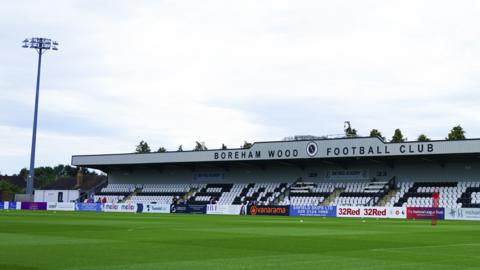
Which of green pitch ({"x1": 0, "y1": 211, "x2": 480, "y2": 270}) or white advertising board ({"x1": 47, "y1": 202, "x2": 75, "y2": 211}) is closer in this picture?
green pitch ({"x1": 0, "y1": 211, "x2": 480, "y2": 270})

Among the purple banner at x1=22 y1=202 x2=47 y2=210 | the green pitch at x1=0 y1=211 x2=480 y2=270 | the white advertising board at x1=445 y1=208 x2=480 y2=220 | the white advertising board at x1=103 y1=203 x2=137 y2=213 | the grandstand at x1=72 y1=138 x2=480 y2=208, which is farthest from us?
the purple banner at x1=22 y1=202 x2=47 y2=210

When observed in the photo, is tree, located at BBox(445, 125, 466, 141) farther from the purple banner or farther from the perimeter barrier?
the purple banner

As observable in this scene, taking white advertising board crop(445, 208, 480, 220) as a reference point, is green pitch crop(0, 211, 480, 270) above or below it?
below

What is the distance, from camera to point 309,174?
3142 inches

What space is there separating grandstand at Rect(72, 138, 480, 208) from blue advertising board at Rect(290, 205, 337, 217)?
6524 millimetres

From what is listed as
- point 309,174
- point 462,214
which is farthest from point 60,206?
point 462,214

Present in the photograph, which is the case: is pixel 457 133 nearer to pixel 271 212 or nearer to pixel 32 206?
pixel 271 212

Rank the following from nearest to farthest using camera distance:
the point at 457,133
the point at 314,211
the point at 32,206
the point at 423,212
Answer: the point at 423,212 < the point at 314,211 < the point at 32,206 < the point at 457,133

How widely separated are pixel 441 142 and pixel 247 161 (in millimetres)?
24596

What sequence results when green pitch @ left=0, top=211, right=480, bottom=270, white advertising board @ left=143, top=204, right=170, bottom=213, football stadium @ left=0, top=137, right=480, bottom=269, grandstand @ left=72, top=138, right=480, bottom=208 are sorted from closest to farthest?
green pitch @ left=0, top=211, right=480, bottom=270 → football stadium @ left=0, top=137, right=480, bottom=269 → grandstand @ left=72, top=138, right=480, bottom=208 → white advertising board @ left=143, top=204, right=170, bottom=213

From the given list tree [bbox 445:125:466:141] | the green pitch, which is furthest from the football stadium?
tree [bbox 445:125:466:141]

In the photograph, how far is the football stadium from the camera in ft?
56.2

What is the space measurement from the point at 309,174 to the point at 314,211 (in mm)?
15877

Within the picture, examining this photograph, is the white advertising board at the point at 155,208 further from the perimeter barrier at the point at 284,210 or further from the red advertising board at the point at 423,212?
the red advertising board at the point at 423,212
